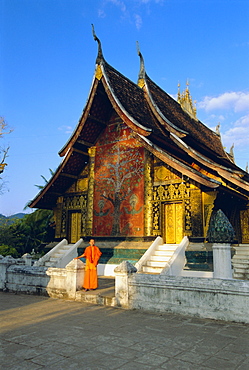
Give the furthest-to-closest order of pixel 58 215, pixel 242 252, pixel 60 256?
pixel 58 215, pixel 60 256, pixel 242 252

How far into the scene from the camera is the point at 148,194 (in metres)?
11.4

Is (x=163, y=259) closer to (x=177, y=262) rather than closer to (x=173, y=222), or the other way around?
(x=177, y=262)

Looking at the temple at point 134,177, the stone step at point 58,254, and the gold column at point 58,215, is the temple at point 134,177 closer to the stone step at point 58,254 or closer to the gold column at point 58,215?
the gold column at point 58,215

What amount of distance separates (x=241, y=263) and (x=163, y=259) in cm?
234

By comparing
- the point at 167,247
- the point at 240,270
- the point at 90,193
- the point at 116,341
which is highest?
the point at 90,193

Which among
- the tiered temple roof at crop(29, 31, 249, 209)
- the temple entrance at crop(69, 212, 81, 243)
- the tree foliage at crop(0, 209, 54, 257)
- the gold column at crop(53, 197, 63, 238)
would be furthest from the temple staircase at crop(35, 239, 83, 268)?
the tree foliage at crop(0, 209, 54, 257)

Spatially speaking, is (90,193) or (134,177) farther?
(90,193)

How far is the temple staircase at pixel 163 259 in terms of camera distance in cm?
891

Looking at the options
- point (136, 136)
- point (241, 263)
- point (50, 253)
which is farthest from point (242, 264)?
point (50, 253)

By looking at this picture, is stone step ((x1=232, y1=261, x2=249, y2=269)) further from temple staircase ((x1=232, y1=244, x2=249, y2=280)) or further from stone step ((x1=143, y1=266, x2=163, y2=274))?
stone step ((x1=143, y1=266, x2=163, y2=274))

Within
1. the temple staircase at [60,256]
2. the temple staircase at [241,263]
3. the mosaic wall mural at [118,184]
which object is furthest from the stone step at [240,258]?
the temple staircase at [60,256]

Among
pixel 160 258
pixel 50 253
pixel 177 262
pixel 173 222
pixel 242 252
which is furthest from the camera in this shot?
pixel 50 253

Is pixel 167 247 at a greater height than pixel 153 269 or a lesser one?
greater

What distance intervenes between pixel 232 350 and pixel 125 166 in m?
8.86
